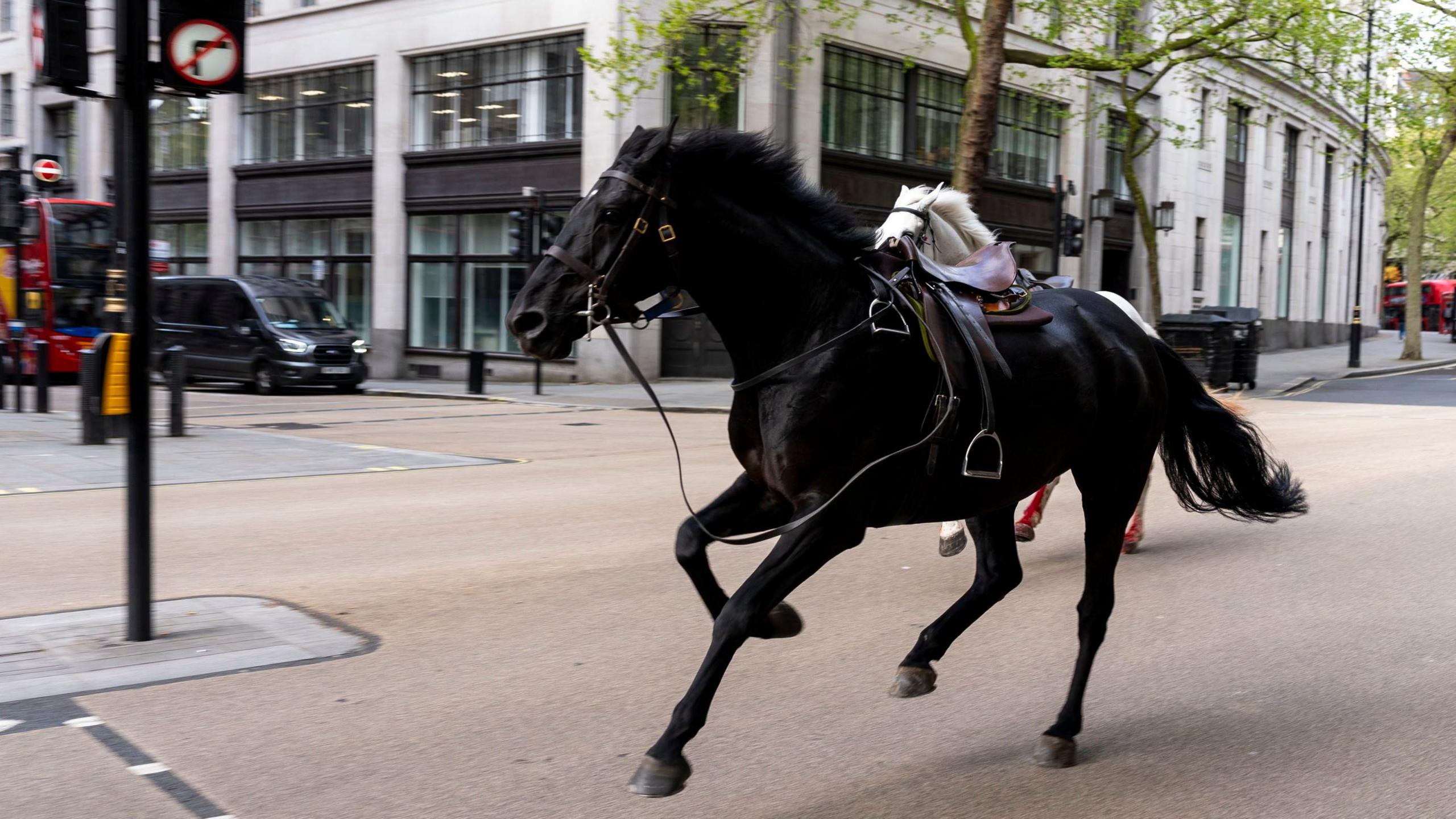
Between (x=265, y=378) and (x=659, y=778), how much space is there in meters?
21.7

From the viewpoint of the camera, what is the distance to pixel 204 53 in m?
5.18

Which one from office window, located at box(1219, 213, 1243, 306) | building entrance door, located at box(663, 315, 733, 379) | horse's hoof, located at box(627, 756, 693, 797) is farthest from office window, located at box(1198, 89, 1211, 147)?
horse's hoof, located at box(627, 756, 693, 797)

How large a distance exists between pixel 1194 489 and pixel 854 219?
7.05 ft

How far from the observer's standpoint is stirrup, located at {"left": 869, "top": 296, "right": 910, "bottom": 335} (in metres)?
3.93

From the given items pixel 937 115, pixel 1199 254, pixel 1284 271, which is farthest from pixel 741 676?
pixel 1284 271

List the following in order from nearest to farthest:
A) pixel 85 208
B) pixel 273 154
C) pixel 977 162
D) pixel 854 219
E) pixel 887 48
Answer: pixel 854 219
pixel 977 162
pixel 85 208
pixel 887 48
pixel 273 154

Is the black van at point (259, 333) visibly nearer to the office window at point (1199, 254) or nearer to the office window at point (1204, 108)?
the office window at point (1204, 108)

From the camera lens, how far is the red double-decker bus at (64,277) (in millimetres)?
24234

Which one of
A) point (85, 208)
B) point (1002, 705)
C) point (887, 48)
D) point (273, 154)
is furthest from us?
point (273, 154)

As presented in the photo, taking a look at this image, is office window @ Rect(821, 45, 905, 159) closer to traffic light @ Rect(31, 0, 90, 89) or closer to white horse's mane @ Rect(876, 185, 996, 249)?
white horse's mane @ Rect(876, 185, 996, 249)

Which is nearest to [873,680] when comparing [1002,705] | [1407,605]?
[1002,705]

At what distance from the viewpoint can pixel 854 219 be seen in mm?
4238

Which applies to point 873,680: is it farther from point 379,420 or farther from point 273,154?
point 273,154

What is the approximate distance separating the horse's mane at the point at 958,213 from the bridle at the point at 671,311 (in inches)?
71.4
